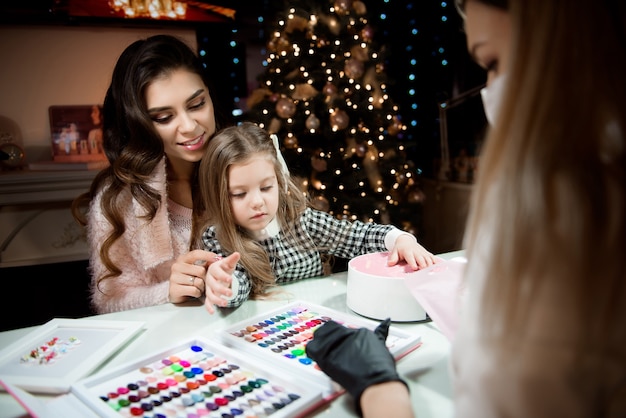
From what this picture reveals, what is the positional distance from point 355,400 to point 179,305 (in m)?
0.66

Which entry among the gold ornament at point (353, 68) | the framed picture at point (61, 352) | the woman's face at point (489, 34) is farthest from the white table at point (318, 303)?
the gold ornament at point (353, 68)

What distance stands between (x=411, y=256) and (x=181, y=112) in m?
0.89

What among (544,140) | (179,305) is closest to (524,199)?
(544,140)

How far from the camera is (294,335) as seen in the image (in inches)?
37.7

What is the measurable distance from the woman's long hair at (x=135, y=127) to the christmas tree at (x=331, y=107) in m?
1.58

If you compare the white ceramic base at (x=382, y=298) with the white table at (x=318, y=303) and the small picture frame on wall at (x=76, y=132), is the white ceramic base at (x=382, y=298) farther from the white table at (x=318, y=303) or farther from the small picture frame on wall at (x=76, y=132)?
the small picture frame on wall at (x=76, y=132)

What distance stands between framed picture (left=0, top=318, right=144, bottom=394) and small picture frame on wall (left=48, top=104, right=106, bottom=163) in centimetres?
273

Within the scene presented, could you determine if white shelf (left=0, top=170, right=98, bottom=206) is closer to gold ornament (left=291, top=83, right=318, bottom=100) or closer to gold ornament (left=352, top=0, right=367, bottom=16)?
gold ornament (left=291, top=83, right=318, bottom=100)

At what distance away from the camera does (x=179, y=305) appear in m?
1.23

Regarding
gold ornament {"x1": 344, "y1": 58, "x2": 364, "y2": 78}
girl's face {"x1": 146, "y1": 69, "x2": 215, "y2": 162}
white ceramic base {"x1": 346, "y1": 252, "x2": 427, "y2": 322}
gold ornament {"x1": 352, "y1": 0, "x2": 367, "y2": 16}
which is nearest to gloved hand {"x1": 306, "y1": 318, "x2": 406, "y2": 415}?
white ceramic base {"x1": 346, "y1": 252, "x2": 427, "y2": 322}

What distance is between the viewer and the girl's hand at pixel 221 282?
42.7 inches

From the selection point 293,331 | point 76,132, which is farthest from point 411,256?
point 76,132

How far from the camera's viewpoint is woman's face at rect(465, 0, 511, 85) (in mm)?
589

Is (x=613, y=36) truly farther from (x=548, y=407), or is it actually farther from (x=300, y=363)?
(x=300, y=363)
